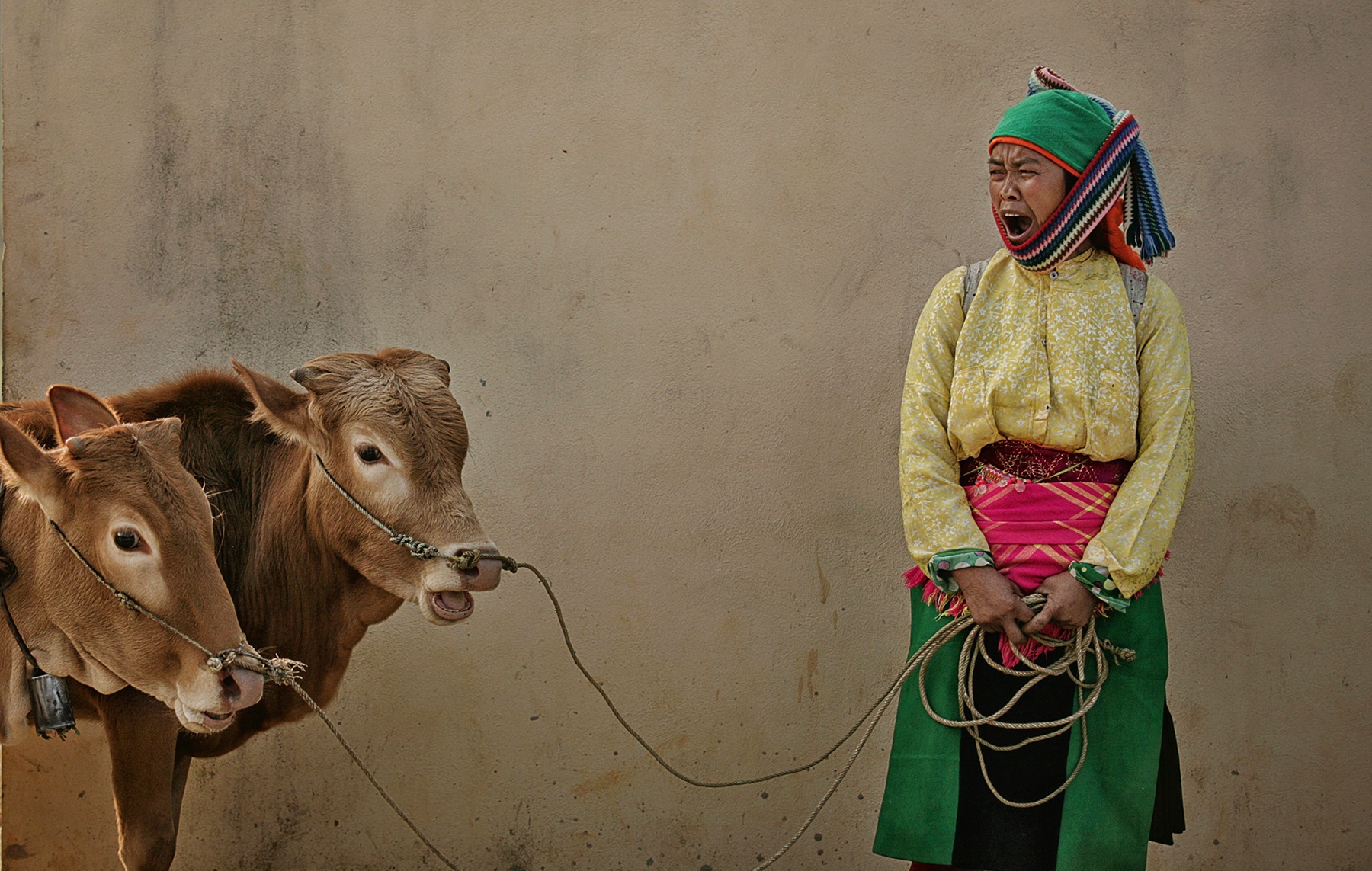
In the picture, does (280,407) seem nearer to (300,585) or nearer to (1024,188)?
(300,585)

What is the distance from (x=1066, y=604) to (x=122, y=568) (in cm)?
211

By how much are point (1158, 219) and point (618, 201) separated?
1.87m

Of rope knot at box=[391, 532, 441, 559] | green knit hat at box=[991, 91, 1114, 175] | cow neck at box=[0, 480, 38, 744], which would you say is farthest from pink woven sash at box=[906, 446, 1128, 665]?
cow neck at box=[0, 480, 38, 744]

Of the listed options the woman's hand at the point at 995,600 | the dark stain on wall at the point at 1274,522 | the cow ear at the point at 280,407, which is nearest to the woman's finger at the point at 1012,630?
the woman's hand at the point at 995,600

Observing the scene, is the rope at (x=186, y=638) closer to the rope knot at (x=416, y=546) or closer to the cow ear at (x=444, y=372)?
the rope knot at (x=416, y=546)

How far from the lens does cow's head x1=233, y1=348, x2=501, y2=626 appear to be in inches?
115

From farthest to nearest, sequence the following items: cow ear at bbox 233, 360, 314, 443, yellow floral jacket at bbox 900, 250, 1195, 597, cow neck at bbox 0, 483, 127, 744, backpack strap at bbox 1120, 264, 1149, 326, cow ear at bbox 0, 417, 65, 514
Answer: cow ear at bbox 233, 360, 314, 443, backpack strap at bbox 1120, 264, 1149, 326, yellow floral jacket at bbox 900, 250, 1195, 597, cow neck at bbox 0, 483, 127, 744, cow ear at bbox 0, 417, 65, 514

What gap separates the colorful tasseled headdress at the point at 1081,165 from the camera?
2773mm

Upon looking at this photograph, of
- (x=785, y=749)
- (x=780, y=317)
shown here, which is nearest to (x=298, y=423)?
(x=780, y=317)

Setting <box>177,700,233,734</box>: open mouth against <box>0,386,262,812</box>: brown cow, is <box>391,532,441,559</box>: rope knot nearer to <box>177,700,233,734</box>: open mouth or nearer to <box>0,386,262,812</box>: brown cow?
<box>0,386,262,812</box>: brown cow

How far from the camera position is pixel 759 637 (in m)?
4.10

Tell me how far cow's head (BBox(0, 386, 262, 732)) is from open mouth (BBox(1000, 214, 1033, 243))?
2011 millimetres

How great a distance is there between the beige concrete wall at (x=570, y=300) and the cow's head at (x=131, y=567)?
4.95 ft

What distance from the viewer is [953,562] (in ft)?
9.15
